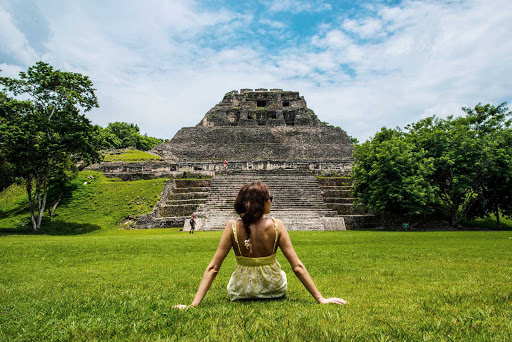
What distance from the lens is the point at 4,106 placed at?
16375 mm

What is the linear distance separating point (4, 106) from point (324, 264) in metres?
17.8

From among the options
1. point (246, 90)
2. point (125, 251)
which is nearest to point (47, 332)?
point (125, 251)

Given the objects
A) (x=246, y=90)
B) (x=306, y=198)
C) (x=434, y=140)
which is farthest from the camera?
(x=246, y=90)

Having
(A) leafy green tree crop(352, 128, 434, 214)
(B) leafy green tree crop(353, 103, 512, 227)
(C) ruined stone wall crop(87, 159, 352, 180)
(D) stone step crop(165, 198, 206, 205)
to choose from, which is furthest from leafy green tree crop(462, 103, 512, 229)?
(D) stone step crop(165, 198, 206, 205)

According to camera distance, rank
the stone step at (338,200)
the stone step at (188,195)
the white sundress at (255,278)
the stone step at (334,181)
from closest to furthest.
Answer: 1. the white sundress at (255,278)
2. the stone step at (338,200)
3. the stone step at (188,195)
4. the stone step at (334,181)

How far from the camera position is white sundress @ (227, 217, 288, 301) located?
3.37 meters

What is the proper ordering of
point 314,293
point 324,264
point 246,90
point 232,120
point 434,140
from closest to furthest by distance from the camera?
point 314,293
point 324,264
point 434,140
point 232,120
point 246,90

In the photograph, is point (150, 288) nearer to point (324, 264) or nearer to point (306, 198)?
point (324, 264)

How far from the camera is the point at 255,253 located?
3.34 metres

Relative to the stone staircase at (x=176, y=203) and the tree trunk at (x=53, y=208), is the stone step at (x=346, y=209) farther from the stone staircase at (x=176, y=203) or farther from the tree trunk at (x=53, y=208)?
the tree trunk at (x=53, y=208)

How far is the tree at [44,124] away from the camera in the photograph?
16250mm

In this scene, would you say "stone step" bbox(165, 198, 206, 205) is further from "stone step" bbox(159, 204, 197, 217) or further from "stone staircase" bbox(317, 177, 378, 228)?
"stone staircase" bbox(317, 177, 378, 228)

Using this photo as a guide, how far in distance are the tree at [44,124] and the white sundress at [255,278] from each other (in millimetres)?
16590

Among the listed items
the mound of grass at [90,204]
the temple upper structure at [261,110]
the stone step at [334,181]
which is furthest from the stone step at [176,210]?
the temple upper structure at [261,110]
